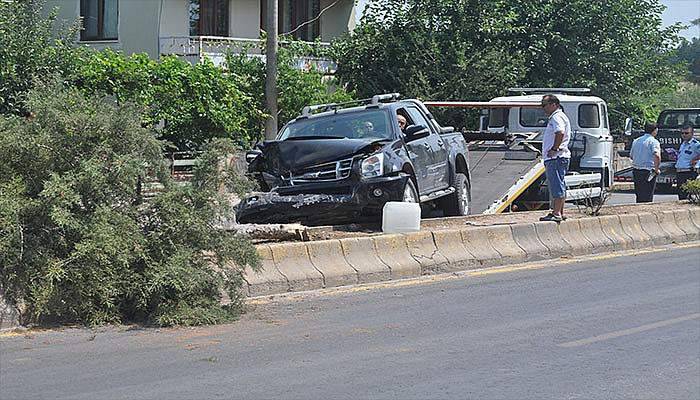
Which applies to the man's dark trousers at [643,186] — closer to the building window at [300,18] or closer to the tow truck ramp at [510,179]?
the tow truck ramp at [510,179]

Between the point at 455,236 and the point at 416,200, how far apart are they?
1091 mm

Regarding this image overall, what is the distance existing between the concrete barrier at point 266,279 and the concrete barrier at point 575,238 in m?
5.36

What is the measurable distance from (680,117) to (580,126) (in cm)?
1000

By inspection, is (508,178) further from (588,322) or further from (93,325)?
(93,325)

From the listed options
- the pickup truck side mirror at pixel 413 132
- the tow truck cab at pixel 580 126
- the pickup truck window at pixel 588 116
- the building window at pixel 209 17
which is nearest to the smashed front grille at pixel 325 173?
the pickup truck side mirror at pixel 413 132

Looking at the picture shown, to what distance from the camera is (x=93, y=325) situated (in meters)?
8.68

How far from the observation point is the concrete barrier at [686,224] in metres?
17.1

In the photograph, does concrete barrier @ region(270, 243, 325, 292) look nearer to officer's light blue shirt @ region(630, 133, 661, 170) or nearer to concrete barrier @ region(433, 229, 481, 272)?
concrete barrier @ region(433, 229, 481, 272)

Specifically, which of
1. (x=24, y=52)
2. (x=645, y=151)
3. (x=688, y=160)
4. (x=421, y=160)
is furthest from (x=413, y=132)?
(x=24, y=52)

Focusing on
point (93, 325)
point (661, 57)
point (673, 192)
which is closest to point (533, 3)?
point (661, 57)

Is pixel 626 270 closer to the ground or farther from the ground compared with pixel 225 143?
closer to the ground

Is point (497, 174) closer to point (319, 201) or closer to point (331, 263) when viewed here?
point (319, 201)

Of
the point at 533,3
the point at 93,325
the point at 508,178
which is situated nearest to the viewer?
the point at 93,325

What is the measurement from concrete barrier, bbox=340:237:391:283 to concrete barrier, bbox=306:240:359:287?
0.08 metres
